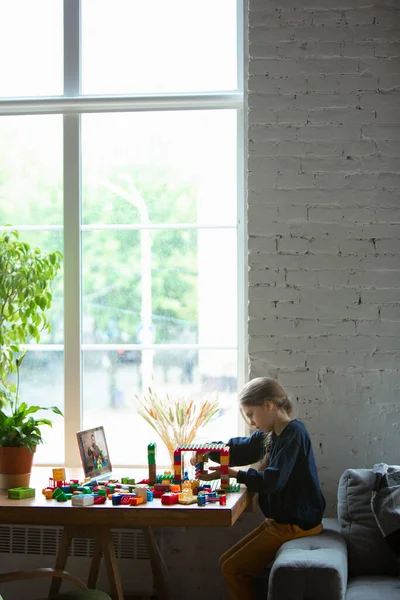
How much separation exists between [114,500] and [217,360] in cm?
127

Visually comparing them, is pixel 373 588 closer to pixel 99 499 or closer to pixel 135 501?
pixel 135 501

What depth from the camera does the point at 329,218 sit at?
4.14 meters

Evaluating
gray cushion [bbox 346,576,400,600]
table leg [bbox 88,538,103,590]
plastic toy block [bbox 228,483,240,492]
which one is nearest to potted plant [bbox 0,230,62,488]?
table leg [bbox 88,538,103,590]

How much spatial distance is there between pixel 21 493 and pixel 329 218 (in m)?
1.98

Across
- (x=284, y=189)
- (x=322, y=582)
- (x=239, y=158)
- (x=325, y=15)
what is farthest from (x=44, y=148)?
(x=322, y=582)

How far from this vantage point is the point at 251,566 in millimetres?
3537

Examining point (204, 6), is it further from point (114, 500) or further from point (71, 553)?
point (71, 553)

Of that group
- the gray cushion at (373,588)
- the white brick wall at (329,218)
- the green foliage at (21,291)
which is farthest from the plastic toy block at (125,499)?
the green foliage at (21,291)

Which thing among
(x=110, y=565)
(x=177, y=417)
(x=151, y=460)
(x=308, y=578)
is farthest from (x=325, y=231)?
(x=110, y=565)

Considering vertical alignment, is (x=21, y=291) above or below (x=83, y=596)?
above

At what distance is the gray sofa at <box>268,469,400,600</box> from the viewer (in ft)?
9.89

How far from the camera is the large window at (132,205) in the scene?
441 centimetres

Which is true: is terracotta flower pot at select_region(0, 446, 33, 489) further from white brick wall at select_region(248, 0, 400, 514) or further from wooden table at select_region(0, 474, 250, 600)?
white brick wall at select_region(248, 0, 400, 514)

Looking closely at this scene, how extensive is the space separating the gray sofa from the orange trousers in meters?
0.10
